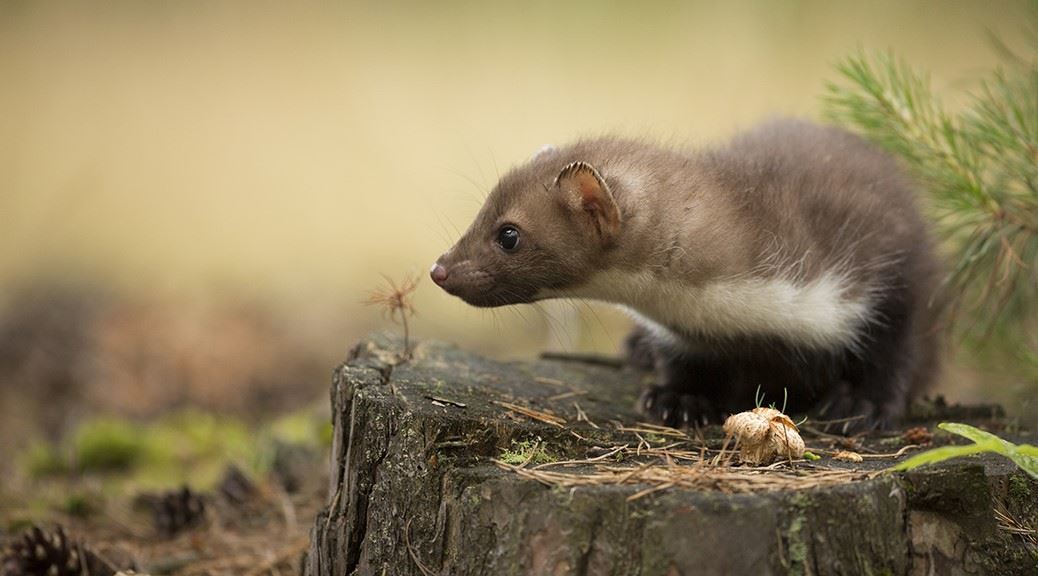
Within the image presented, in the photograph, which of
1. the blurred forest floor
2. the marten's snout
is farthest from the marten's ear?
the blurred forest floor

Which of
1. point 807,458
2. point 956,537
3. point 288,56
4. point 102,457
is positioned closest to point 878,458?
point 807,458

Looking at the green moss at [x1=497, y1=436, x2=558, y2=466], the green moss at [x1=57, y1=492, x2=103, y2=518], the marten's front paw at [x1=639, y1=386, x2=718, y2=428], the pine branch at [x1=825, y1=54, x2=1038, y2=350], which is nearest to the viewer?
the green moss at [x1=497, y1=436, x2=558, y2=466]

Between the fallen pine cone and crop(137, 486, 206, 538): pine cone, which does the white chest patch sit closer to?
the fallen pine cone

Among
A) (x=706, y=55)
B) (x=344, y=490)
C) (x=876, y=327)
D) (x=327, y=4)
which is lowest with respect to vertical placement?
(x=344, y=490)

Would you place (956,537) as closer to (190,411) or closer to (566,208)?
(566,208)

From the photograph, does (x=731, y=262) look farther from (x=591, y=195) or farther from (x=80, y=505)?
(x=80, y=505)

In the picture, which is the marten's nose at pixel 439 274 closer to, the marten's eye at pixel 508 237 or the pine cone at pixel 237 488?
the marten's eye at pixel 508 237
